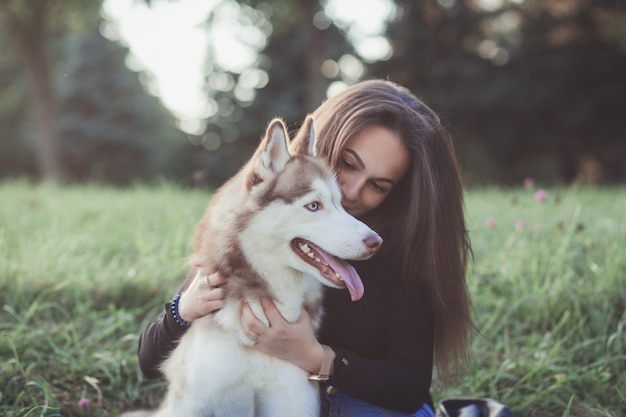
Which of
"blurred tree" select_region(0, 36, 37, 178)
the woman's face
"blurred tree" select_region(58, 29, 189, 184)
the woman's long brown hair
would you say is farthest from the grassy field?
"blurred tree" select_region(0, 36, 37, 178)

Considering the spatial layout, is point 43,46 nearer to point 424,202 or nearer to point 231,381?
point 424,202

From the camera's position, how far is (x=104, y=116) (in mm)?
22719

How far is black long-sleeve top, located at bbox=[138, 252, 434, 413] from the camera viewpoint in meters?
2.41

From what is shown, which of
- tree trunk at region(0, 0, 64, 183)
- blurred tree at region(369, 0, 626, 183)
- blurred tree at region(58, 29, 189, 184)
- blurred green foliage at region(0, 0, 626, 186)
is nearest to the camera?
tree trunk at region(0, 0, 64, 183)

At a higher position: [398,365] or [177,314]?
[177,314]

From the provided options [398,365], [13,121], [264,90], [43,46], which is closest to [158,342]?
[398,365]

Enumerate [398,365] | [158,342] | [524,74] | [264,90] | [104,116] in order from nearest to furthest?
1. [398,365]
2. [158,342]
3. [264,90]
4. [524,74]
5. [104,116]

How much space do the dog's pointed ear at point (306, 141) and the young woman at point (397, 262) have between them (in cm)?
19

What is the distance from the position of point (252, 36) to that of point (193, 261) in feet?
50.4

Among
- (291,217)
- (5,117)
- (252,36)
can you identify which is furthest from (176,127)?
(291,217)

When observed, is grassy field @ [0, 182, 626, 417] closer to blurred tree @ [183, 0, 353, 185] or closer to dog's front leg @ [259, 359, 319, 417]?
dog's front leg @ [259, 359, 319, 417]

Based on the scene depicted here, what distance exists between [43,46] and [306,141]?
47.5 feet

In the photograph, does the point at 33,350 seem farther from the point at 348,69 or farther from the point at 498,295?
the point at 348,69

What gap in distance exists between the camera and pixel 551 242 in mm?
4691
